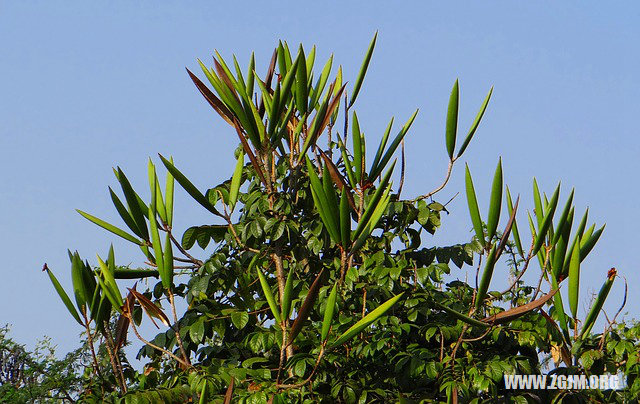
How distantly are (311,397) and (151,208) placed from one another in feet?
3.70

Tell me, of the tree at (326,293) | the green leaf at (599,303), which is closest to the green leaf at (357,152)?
the tree at (326,293)

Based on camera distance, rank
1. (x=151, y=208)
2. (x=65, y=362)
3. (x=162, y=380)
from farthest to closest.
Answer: (x=65, y=362) → (x=162, y=380) → (x=151, y=208)

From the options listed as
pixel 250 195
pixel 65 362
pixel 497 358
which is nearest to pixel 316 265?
pixel 250 195

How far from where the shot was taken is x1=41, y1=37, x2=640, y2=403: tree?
3902 millimetres

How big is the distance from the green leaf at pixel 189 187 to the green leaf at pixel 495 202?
1.33m

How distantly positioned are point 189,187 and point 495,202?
4.74 ft

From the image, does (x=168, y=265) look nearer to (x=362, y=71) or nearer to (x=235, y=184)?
(x=235, y=184)

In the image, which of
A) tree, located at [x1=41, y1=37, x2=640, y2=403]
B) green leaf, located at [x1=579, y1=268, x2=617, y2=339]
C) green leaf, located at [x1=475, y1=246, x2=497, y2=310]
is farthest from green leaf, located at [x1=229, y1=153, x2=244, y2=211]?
green leaf, located at [x1=579, y1=268, x2=617, y2=339]

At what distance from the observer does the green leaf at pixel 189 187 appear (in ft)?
13.9

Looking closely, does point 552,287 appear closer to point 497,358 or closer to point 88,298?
point 497,358

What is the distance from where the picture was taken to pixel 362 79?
500cm

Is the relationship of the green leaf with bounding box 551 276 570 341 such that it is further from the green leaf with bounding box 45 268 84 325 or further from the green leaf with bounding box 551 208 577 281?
the green leaf with bounding box 45 268 84 325

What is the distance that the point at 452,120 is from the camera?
4.48 m

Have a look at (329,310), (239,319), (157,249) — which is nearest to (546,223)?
(329,310)
